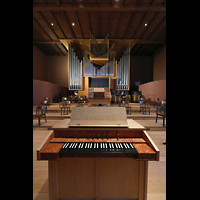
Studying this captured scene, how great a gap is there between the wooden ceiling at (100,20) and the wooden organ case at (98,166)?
18.5 ft

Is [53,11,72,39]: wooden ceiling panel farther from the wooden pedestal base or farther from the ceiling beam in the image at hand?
the wooden pedestal base

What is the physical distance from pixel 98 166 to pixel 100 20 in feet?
22.7

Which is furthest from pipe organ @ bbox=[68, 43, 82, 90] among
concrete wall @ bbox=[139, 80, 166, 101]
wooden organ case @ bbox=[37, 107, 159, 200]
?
wooden organ case @ bbox=[37, 107, 159, 200]

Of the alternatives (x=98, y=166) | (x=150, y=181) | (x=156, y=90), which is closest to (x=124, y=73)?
(x=156, y=90)

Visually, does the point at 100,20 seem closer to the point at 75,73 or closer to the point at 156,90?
the point at 75,73

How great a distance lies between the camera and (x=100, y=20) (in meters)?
6.46

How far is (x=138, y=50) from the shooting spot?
1055 centimetres

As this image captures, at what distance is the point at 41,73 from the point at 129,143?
10.5 metres

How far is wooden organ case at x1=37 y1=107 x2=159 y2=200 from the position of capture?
1.40 m

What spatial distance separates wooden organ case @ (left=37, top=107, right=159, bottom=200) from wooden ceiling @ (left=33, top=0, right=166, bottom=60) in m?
5.65

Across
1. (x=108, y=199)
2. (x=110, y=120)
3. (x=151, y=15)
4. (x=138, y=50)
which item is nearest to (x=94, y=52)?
(x=151, y=15)

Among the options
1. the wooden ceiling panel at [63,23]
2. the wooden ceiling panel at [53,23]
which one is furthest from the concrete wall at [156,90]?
the wooden ceiling panel at [53,23]
